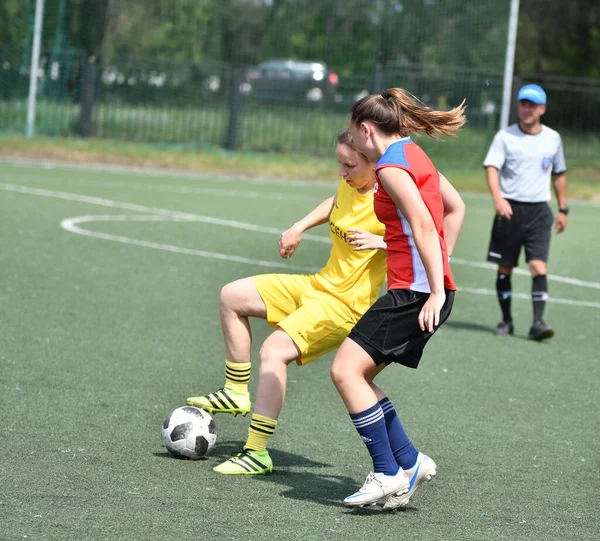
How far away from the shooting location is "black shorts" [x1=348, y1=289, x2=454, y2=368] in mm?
4473

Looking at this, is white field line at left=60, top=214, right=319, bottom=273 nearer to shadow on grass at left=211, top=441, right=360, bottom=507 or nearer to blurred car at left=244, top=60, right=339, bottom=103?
shadow on grass at left=211, top=441, right=360, bottom=507

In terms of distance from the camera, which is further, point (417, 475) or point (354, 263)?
point (354, 263)

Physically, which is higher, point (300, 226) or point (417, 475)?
point (300, 226)

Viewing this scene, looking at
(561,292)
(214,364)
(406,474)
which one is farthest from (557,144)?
(406,474)

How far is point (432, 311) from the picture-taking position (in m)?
4.39

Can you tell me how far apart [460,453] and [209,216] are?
1033 centimetres

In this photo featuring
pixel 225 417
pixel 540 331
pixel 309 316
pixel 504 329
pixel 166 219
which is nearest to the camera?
pixel 309 316

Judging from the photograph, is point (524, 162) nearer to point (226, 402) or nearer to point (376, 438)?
point (226, 402)

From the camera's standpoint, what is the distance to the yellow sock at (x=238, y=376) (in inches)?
212

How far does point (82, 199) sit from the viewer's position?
16328mm

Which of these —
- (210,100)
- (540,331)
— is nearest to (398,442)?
(540,331)

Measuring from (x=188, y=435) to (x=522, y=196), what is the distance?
5.02 m

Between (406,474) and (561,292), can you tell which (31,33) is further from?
(406,474)

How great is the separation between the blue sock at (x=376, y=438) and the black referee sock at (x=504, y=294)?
479 cm
